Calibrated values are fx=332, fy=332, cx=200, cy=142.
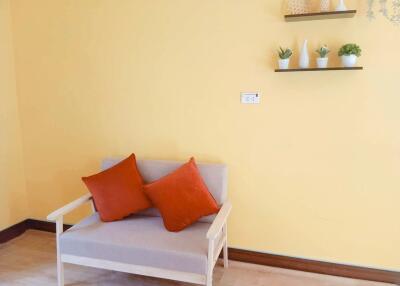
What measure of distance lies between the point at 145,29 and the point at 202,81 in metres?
0.62

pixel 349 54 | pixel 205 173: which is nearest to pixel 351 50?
pixel 349 54

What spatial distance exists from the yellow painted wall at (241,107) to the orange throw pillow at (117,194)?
0.40m

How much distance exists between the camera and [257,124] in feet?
8.10

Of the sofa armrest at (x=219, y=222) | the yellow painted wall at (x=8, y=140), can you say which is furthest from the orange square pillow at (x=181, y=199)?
the yellow painted wall at (x=8, y=140)

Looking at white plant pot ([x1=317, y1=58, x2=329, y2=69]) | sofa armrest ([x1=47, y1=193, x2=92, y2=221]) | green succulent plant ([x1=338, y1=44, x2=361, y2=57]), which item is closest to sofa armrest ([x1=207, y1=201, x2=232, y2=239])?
sofa armrest ([x1=47, y1=193, x2=92, y2=221])

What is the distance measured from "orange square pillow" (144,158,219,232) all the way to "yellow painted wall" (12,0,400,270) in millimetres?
376

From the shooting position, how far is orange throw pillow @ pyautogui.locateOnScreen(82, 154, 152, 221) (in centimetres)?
237

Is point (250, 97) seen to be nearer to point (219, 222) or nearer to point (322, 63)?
point (322, 63)

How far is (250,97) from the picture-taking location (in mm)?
2455

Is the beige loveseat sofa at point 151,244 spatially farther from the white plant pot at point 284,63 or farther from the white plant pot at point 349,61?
the white plant pot at point 349,61

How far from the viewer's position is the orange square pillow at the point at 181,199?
2.24 m

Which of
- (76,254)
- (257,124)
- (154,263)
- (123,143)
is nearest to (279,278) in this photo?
(154,263)

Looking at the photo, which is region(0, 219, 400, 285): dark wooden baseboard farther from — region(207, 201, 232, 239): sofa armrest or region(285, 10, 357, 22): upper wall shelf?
region(285, 10, 357, 22): upper wall shelf

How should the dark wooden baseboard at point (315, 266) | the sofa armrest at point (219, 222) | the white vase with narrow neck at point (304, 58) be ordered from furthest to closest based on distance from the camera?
the dark wooden baseboard at point (315, 266), the white vase with narrow neck at point (304, 58), the sofa armrest at point (219, 222)
